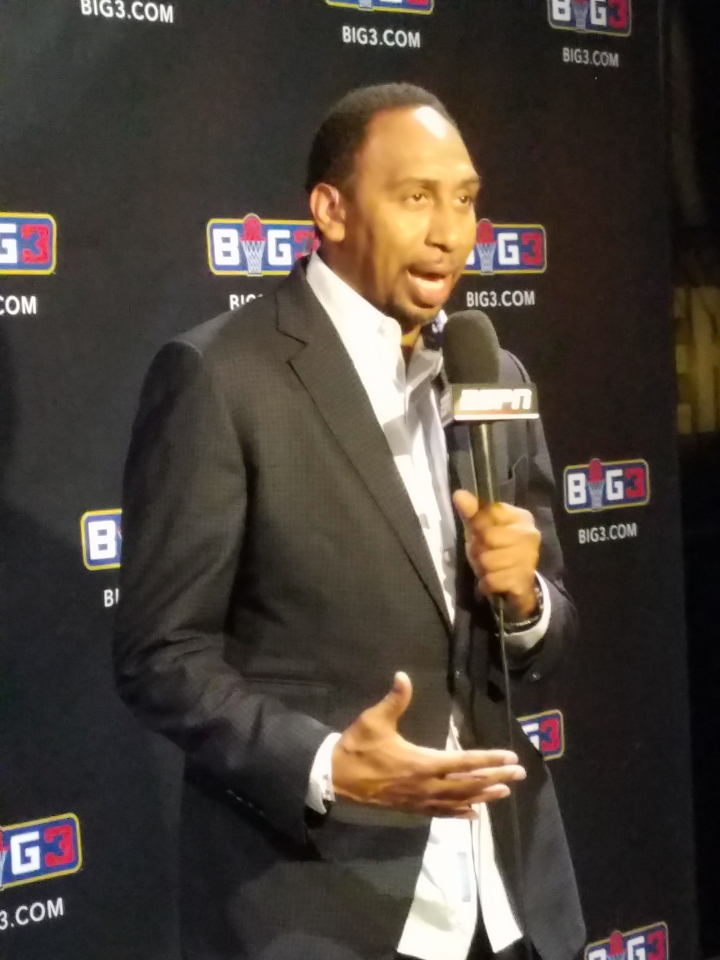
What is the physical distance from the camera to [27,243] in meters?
1.99

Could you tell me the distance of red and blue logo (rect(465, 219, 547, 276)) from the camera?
2.50 m

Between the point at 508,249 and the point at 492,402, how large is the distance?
1.30 meters

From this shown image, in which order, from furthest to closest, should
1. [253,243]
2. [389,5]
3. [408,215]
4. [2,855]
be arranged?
[389,5] < [253,243] < [2,855] < [408,215]

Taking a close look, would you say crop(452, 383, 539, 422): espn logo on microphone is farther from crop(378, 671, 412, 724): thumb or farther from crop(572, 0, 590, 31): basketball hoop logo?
crop(572, 0, 590, 31): basketball hoop logo

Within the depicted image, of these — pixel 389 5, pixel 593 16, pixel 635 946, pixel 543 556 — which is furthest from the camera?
pixel 635 946

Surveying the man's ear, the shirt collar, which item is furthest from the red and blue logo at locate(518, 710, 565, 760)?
the man's ear

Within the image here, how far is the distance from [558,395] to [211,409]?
1.39 m

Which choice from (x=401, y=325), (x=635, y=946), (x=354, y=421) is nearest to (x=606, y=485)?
(x=635, y=946)

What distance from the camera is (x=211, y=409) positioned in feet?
4.52

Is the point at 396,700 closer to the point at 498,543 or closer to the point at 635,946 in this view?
the point at 498,543

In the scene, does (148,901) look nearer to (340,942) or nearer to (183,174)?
(340,942)

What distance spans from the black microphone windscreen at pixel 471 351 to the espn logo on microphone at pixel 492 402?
5.0 inches

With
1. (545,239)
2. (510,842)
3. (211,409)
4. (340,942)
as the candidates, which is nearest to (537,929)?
(510,842)

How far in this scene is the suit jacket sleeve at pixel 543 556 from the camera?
5.18ft
